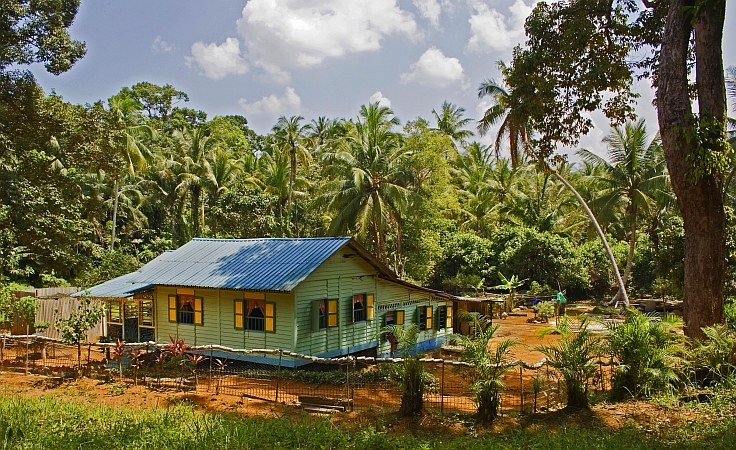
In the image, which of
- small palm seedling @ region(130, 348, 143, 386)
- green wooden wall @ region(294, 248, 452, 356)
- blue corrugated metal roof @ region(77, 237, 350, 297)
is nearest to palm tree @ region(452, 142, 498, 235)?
green wooden wall @ region(294, 248, 452, 356)

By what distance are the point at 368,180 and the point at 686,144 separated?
60.7 ft

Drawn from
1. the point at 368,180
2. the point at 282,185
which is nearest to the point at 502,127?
the point at 368,180

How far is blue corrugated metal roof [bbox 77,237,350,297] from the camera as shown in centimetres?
1725

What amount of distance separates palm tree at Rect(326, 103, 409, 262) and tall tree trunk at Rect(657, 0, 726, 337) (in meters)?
17.4

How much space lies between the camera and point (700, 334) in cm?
1191

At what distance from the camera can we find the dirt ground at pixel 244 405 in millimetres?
9656

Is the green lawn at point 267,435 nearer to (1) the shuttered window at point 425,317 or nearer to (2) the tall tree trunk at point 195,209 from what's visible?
(1) the shuttered window at point 425,317

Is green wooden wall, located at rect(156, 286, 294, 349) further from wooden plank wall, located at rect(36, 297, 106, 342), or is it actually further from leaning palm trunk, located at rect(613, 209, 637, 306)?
leaning palm trunk, located at rect(613, 209, 637, 306)

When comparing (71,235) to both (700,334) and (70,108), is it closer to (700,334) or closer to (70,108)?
(70,108)

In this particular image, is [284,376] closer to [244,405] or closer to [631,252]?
[244,405]

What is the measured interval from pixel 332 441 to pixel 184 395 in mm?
6021

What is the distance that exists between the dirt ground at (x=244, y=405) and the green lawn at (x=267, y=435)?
40cm

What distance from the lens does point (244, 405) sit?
12680 mm

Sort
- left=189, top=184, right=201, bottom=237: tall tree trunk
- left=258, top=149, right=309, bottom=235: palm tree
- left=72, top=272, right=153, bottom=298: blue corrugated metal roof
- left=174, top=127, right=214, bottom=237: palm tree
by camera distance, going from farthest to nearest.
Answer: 1. left=189, top=184, right=201, bottom=237: tall tree trunk
2. left=174, top=127, right=214, bottom=237: palm tree
3. left=258, top=149, right=309, bottom=235: palm tree
4. left=72, top=272, right=153, bottom=298: blue corrugated metal roof
